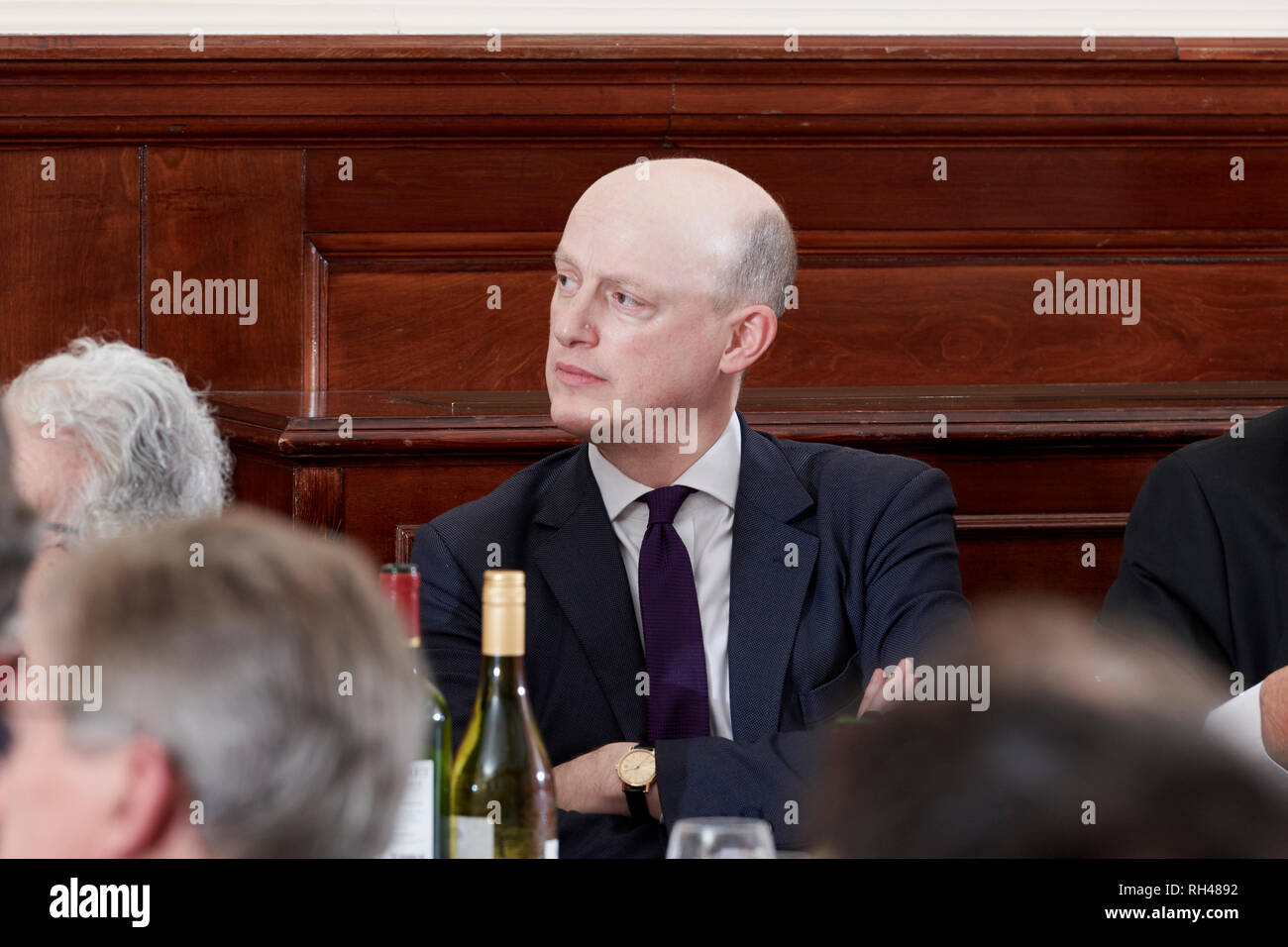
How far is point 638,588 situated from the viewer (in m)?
1.67

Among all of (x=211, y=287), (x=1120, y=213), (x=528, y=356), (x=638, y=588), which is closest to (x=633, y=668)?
(x=638, y=588)

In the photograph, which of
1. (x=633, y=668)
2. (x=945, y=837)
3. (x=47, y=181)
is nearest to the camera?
(x=945, y=837)

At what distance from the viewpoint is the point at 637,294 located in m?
1.74

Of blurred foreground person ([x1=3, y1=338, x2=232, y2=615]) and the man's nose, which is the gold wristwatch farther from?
blurred foreground person ([x1=3, y1=338, x2=232, y2=615])

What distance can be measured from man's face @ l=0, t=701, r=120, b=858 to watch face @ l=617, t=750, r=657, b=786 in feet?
2.68

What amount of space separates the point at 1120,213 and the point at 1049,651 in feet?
8.86

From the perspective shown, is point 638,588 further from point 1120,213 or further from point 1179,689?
point 1120,213

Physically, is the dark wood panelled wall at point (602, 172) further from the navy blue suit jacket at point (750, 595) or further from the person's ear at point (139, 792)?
the person's ear at point (139, 792)

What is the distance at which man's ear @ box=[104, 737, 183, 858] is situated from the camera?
64cm

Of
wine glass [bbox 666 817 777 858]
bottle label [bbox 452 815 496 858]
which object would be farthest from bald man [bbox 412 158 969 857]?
wine glass [bbox 666 817 777 858]

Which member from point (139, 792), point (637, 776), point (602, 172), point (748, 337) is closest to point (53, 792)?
point (139, 792)

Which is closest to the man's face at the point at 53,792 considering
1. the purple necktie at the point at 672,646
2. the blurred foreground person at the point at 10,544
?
the blurred foreground person at the point at 10,544

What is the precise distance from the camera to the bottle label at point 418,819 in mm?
949

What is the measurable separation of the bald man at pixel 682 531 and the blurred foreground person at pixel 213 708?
85cm
